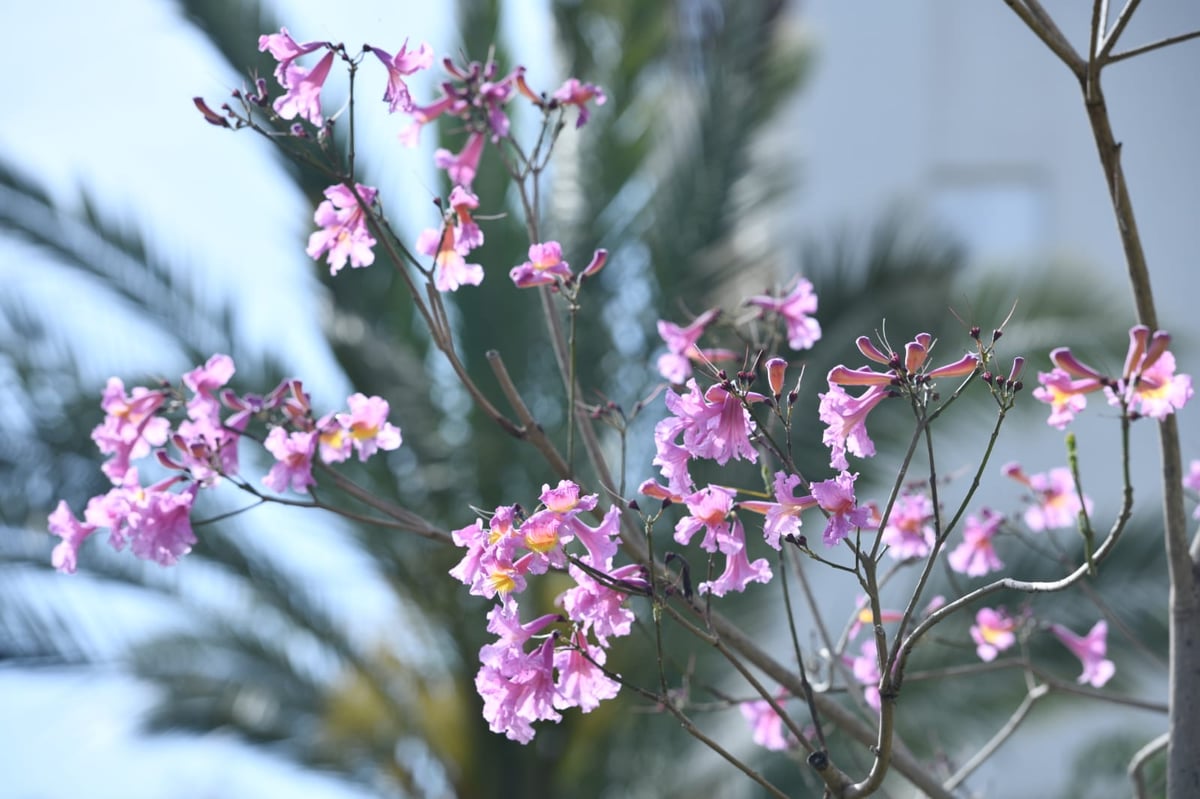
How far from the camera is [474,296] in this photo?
5902mm

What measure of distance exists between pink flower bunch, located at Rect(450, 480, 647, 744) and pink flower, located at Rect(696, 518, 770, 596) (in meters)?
0.09

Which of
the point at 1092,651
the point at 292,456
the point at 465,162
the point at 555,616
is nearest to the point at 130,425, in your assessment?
the point at 292,456

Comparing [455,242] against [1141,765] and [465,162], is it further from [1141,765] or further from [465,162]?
[1141,765]

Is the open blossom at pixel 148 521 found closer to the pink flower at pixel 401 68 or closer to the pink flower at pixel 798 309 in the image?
the pink flower at pixel 401 68

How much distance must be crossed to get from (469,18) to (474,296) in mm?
1268

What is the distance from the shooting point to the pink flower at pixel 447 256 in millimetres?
1872

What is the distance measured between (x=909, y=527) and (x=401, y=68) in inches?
41.1

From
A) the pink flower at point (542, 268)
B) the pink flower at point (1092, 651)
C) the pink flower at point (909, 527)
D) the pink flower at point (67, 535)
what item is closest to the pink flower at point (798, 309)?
the pink flower at point (909, 527)

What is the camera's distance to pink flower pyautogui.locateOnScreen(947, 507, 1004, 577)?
2318 millimetres

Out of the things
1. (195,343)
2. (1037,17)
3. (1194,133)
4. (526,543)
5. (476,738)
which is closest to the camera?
(526,543)

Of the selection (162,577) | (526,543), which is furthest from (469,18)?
(526,543)

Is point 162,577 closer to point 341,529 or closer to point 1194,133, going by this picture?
point 341,529

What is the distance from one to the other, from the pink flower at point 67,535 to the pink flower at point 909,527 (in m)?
1.19

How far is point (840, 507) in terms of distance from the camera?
4.64ft
